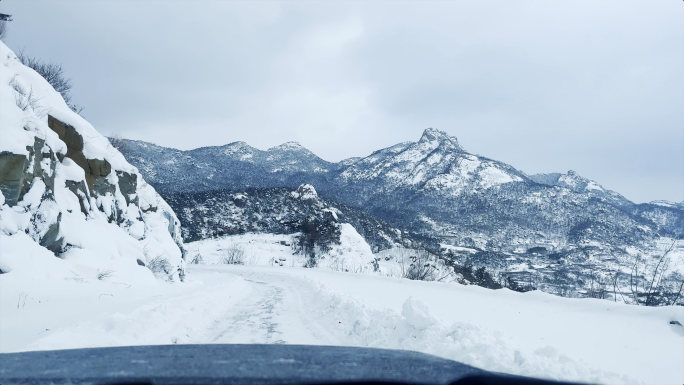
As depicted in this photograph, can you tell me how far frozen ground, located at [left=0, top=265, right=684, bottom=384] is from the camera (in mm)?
5277

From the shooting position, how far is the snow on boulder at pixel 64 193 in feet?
34.7

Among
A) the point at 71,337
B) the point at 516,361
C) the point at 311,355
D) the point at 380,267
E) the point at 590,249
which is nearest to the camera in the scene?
the point at 311,355

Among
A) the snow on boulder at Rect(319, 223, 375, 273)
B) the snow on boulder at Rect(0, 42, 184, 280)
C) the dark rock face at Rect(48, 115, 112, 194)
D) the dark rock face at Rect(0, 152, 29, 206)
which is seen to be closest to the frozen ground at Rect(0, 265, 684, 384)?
the snow on boulder at Rect(0, 42, 184, 280)

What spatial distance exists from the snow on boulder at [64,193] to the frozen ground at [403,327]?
68.0 inches

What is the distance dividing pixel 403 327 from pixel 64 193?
1219cm

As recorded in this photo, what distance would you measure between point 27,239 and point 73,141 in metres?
7.75

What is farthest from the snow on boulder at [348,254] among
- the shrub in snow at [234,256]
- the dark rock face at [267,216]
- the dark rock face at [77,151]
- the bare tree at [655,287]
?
the bare tree at [655,287]

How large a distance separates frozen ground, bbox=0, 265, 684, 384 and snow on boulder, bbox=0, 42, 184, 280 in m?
1.73

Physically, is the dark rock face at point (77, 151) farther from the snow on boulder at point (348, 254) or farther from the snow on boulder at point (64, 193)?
the snow on boulder at point (348, 254)

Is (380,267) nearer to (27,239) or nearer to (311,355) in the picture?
(27,239)

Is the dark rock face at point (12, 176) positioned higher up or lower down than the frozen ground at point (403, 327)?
higher up

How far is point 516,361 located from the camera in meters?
4.87

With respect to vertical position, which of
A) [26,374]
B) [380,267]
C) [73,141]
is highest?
[73,141]

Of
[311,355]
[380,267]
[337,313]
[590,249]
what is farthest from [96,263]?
[590,249]
